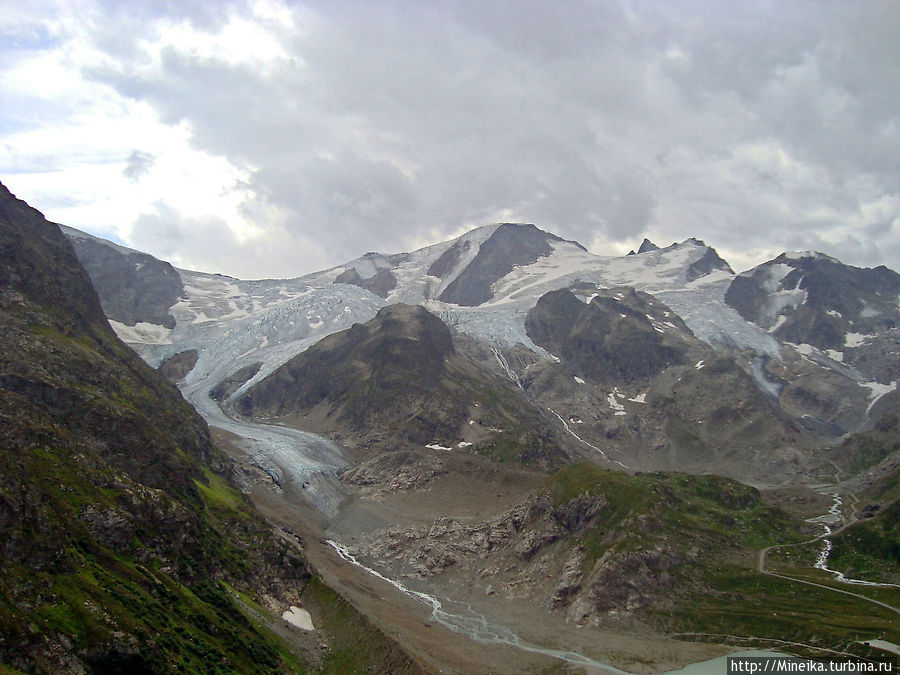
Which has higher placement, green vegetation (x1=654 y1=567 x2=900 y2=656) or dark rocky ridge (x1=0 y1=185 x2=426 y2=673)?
green vegetation (x1=654 y1=567 x2=900 y2=656)

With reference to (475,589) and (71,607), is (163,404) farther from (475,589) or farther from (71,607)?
(71,607)

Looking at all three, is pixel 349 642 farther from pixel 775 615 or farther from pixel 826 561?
pixel 826 561

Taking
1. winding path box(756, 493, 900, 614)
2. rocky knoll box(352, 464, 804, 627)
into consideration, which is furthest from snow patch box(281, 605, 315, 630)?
winding path box(756, 493, 900, 614)

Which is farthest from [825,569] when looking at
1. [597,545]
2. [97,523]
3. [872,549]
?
[97,523]

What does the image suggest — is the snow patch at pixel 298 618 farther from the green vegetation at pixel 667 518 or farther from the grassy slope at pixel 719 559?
the green vegetation at pixel 667 518

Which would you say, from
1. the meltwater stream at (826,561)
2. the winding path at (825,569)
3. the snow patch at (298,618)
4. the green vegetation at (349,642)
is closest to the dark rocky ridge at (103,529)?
the green vegetation at (349,642)

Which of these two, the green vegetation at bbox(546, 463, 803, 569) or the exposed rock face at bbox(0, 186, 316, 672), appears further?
the green vegetation at bbox(546, 463, 803, 569)

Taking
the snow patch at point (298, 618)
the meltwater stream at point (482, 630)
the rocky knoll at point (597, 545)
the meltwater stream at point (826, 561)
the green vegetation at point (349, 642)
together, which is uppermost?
the meltwater stream at point (826, 561)

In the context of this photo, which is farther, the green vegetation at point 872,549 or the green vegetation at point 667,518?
the green vegetation at point 667,518

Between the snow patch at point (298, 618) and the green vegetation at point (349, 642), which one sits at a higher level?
the green vegetation at point (349, 642)

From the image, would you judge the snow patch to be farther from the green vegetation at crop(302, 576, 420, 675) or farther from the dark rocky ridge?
the dark rocky ridge

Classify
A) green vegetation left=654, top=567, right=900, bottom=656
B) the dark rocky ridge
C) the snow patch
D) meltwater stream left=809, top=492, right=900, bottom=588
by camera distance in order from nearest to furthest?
the dark rocky ridge < green vegetation left=654, top=567, right=900, bottom=656 < the snow patch < meltwater stream left=809, top=492, right=900, bottom=588
